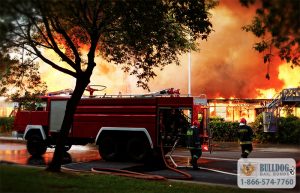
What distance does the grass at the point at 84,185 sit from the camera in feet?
27.5

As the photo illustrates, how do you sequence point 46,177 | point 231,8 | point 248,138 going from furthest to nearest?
1. point 231,8
2. point 248,138
3. point 46,177

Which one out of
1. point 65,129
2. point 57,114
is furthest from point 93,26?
point 57,114

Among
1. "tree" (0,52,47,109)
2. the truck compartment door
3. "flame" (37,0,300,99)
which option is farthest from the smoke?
"tree" (0,52,47,109)

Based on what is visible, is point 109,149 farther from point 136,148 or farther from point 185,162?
point 185,162

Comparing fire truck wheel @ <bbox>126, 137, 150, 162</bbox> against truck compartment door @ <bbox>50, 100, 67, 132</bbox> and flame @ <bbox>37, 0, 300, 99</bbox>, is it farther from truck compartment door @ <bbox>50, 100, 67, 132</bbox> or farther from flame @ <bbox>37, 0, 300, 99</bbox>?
flame @ <bbox>37, 0, 300, 99</bbox>

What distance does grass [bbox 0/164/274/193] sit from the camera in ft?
27.5

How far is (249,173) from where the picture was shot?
1240 centimetres

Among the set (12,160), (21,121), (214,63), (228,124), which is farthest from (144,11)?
(214,63)

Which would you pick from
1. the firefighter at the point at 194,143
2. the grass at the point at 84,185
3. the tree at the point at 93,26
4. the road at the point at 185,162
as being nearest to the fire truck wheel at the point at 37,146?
the road at the point at 185,162

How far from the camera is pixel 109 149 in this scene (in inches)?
626

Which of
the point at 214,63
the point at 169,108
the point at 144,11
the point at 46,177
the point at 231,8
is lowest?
the point at 46,177

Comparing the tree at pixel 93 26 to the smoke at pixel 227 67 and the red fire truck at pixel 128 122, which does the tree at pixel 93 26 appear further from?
the smoke at pixel 227 67

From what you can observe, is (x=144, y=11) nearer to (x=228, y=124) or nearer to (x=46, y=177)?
(x=46, y=177)

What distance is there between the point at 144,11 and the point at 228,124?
51.4ft
